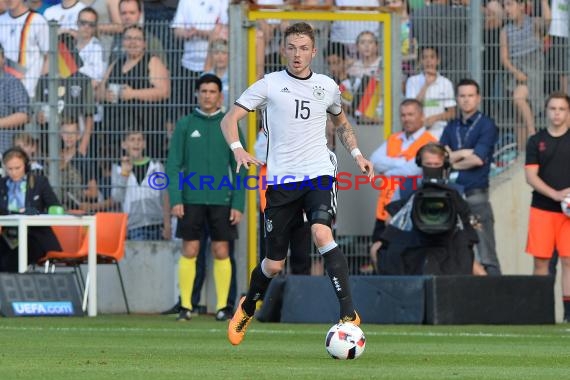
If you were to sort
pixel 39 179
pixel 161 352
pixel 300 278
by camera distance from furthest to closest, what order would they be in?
pixel 39 179
pixel 300 278
pixel 161 352

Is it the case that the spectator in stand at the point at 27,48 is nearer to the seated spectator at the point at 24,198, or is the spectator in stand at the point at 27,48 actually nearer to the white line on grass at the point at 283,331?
the seated spectator at the point at 24,198

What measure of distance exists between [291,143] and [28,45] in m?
7.91

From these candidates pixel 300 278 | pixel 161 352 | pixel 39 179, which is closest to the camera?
pixel 161 352

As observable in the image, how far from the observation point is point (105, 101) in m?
17.3

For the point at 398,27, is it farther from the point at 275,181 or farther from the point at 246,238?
the point at 275,181

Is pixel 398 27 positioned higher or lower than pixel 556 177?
higher

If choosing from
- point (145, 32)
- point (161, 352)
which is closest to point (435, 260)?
point (145, 32)

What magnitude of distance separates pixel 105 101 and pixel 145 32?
0.98 meters

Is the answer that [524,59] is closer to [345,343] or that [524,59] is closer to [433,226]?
[433,226]

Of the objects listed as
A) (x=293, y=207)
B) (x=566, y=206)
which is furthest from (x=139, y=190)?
(x=293, y=207)

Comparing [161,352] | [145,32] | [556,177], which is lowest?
[161,352]

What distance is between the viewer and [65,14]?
17359 mm

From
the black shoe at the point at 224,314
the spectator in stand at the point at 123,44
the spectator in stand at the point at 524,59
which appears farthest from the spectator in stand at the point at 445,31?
the black shoe at the point at 224,314

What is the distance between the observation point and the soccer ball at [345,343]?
29.8 ft
